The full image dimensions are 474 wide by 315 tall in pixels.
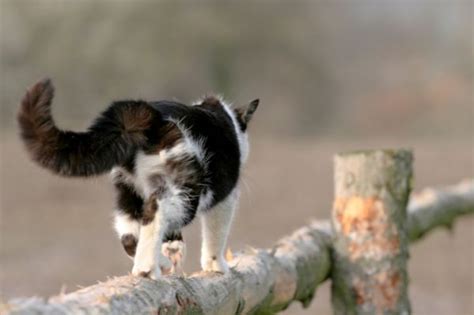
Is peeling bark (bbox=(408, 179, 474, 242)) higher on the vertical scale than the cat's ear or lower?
higher

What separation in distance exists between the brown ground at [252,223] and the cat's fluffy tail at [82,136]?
5228mm

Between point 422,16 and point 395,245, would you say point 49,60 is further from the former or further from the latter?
point 395,245

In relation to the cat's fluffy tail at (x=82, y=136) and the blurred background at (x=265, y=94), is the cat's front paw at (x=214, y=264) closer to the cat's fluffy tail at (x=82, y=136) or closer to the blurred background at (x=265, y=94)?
the cat's fluffy tail at (x=82, y=136)

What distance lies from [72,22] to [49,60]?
1.63 metres

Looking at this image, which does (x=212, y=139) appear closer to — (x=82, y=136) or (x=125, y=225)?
(x=125, y=225)

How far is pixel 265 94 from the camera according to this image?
34.0m

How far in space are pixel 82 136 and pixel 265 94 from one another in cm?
3027

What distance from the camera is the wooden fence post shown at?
6047mm

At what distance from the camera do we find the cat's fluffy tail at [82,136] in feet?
11.7

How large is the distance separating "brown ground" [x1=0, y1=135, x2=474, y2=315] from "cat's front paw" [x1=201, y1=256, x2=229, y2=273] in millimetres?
4508

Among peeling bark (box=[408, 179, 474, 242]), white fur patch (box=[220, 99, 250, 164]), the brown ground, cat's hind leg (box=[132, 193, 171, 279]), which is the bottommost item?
cat's hind leg (box=[132, 193, 171, 279])

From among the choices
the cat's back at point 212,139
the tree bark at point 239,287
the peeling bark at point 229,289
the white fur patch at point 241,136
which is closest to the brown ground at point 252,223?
the tree bark at point 239,287

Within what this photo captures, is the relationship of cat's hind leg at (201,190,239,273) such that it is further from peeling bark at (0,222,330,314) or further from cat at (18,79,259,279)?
peeling bark at (0,222,330,314)

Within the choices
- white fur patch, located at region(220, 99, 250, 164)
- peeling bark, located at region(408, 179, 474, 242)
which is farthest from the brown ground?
white fur patch, located at region(220, 99, 250, 164)
